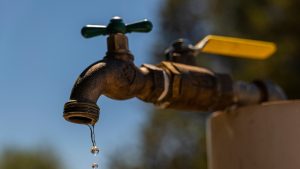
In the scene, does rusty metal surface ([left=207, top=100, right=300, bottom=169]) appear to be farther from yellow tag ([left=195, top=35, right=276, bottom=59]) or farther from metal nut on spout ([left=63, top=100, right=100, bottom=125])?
metal nut on spout ([left=63, top=100, right=100, bottom=125])

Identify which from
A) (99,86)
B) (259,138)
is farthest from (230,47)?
(99,86)

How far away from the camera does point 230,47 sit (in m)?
0.96

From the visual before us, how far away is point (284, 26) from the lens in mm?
2363

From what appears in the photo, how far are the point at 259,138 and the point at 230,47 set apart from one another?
207 mm

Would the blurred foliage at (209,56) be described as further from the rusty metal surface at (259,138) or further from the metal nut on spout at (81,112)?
the metal nut on spout at (81,112)

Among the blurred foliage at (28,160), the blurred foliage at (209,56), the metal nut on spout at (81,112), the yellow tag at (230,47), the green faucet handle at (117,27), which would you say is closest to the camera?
the metal nut on spout at (81,112)

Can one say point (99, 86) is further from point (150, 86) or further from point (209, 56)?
point (209, 56)

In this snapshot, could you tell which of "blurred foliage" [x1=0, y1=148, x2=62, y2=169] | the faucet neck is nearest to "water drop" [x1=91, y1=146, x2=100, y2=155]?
the faucet neck

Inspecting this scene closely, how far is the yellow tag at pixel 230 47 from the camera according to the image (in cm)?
94

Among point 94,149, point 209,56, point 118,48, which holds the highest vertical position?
point 209,56

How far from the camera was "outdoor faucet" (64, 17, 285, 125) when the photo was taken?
0.67 m

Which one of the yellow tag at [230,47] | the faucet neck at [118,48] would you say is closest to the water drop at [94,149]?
the faucet neck at [118,48]

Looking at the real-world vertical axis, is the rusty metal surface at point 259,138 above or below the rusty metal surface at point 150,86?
below

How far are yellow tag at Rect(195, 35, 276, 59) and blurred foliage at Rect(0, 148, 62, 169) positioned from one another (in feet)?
9.16
